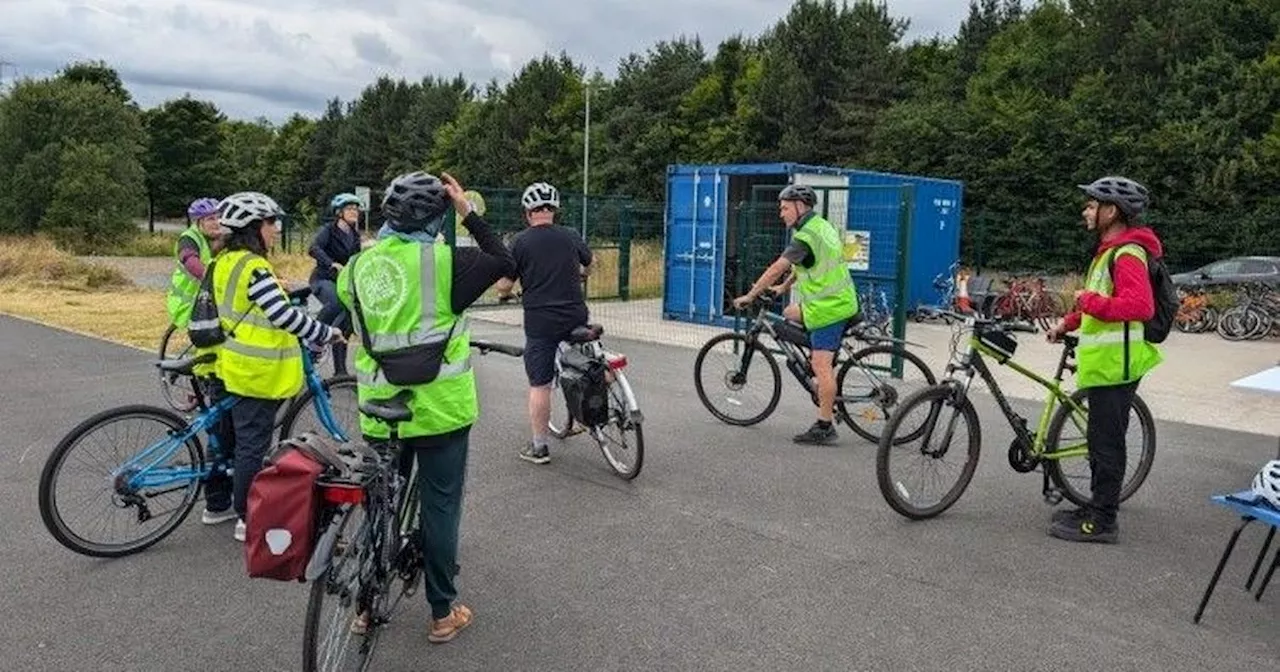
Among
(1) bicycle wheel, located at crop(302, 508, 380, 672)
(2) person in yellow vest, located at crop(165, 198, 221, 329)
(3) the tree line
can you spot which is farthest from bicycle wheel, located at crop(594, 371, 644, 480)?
(3) the tree line

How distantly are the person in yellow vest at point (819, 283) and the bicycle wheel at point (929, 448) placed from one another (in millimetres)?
1448

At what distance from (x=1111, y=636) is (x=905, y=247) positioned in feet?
20.1

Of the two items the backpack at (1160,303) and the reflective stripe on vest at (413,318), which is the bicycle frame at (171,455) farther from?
the backpack at (1160,303)

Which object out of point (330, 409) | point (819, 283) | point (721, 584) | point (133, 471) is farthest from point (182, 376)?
point (819, 283)

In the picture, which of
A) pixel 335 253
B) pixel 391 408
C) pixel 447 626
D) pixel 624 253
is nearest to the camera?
pixel 391 408

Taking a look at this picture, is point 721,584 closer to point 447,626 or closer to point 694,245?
point 447,626

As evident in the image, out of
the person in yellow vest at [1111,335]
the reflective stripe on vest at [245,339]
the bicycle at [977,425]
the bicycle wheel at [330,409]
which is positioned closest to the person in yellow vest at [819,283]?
the bicycle at [977,425]

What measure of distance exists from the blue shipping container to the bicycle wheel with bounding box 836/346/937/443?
6.79 metres

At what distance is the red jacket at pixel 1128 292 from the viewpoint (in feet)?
14.8

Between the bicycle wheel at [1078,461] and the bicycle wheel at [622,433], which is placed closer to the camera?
the bicycle wheel at [1078,461]

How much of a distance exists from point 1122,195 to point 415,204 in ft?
10.8

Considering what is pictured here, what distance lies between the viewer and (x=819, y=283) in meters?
6.51

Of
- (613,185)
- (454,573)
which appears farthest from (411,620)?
(613,185)

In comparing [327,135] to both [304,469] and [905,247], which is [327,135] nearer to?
[905,247]
